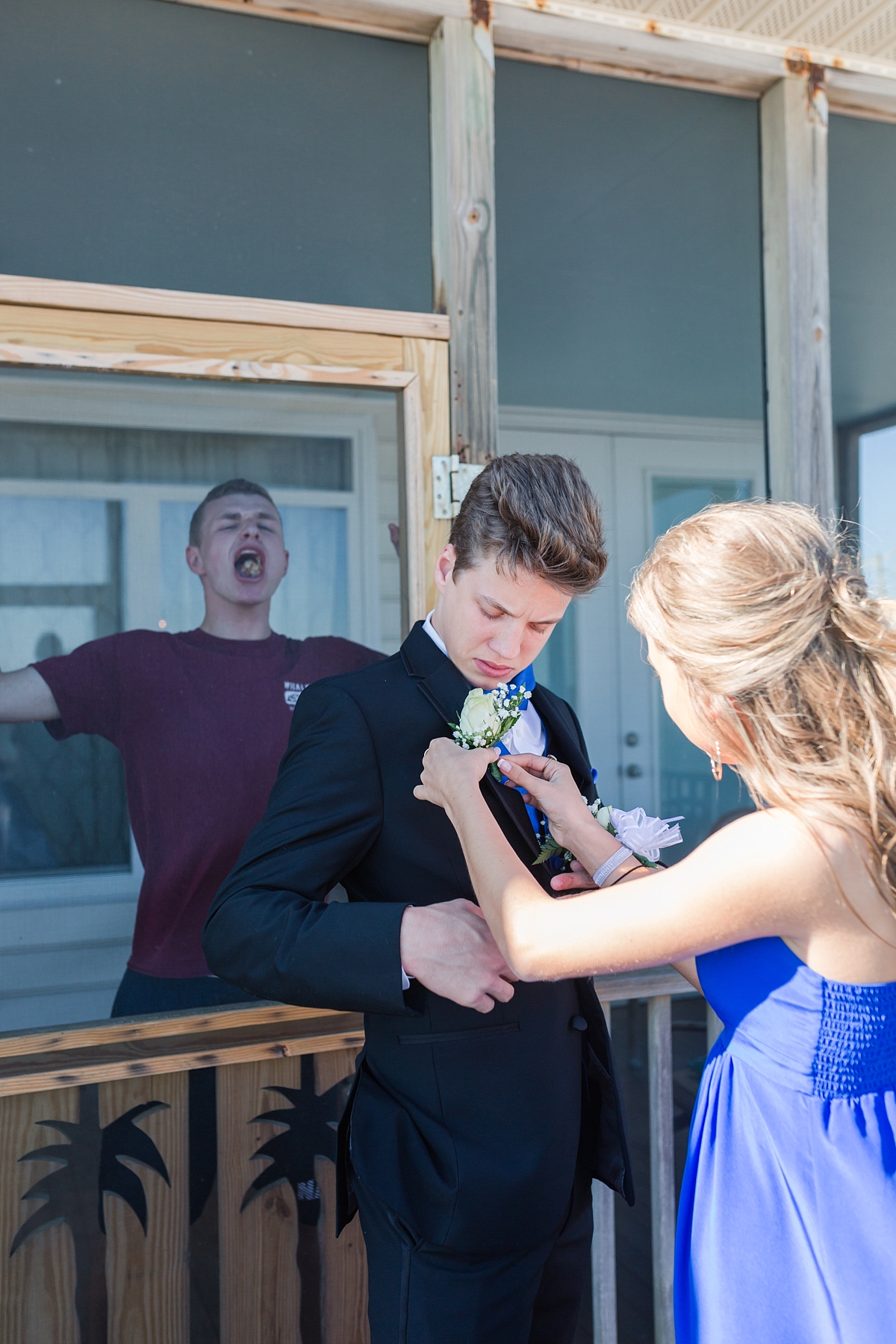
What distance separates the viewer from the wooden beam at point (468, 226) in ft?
7.61

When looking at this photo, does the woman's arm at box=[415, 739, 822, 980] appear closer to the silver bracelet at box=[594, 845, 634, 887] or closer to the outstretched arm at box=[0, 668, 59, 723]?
the silver bracelet at box=[594, 845, 634, 887]

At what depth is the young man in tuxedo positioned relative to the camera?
1316 millimetres

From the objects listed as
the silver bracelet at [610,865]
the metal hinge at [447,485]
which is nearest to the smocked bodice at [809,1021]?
the silver bracelet at [610,865]

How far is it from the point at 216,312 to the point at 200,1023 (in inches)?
62.5

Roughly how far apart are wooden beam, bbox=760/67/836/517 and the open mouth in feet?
4.94

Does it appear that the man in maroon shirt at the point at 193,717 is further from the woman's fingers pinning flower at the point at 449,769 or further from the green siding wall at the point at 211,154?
the woman's fingers pinning flower at the point at 449,769

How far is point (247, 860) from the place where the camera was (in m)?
1.40

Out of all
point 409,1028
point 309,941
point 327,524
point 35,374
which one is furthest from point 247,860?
point 35,374

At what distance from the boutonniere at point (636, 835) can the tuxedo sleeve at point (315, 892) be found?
0.32 metres

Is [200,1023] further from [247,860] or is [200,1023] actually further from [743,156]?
[743,156]

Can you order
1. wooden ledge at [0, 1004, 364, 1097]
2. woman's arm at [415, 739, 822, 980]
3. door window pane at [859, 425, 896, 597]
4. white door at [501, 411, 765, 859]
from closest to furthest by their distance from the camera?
woman's arm at [415, 739, 822, 980] < wooden ledge at [0, 1004, 364, 1097] < white door at [501, 411, 765, 859] < door window pane at [859, 425, 896, 597]

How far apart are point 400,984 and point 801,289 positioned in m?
2.35

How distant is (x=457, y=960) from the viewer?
1291mm

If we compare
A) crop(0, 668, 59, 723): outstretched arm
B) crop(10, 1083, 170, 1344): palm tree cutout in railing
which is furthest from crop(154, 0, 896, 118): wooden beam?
crop(10, 1083, 170, 1344): palm tree cutout in railing
